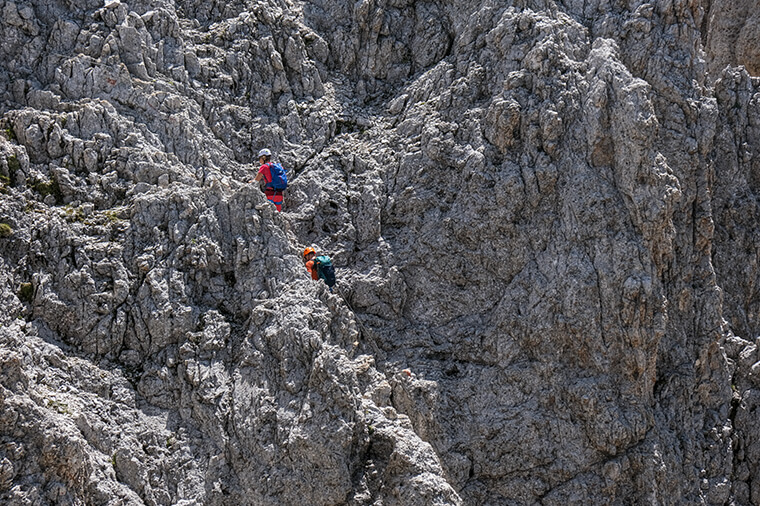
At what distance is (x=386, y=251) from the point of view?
24.3 metres

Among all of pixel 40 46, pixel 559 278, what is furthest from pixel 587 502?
pixel 40 46

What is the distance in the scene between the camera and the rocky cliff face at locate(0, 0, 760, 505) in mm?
18969

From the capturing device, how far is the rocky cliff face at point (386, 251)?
62.2 feet

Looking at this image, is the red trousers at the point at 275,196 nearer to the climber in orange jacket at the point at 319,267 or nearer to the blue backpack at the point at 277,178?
the blue backpack at the point at 277,178

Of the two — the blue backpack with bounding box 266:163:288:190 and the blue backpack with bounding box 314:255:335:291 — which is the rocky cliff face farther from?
the blue backpack with bounding box 266:163:288:190

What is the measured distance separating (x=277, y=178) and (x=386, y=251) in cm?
366

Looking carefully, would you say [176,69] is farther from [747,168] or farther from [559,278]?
[747,168]

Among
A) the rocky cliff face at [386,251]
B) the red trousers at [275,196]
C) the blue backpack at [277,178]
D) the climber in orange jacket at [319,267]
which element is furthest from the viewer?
the red trousers at [275,196]

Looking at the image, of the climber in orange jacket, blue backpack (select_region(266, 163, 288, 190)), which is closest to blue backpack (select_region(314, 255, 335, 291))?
the climber in orange jacket

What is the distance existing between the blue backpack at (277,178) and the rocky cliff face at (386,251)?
Answer: 1246mm

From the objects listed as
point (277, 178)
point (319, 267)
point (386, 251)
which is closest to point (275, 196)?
point (277, 178)

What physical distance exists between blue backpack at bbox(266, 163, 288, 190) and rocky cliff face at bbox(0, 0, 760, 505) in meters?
1.25

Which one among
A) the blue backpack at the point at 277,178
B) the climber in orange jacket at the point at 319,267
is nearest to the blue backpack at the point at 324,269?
the climber in orange jacket at the point at 319,267

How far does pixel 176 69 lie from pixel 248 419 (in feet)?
35.7
